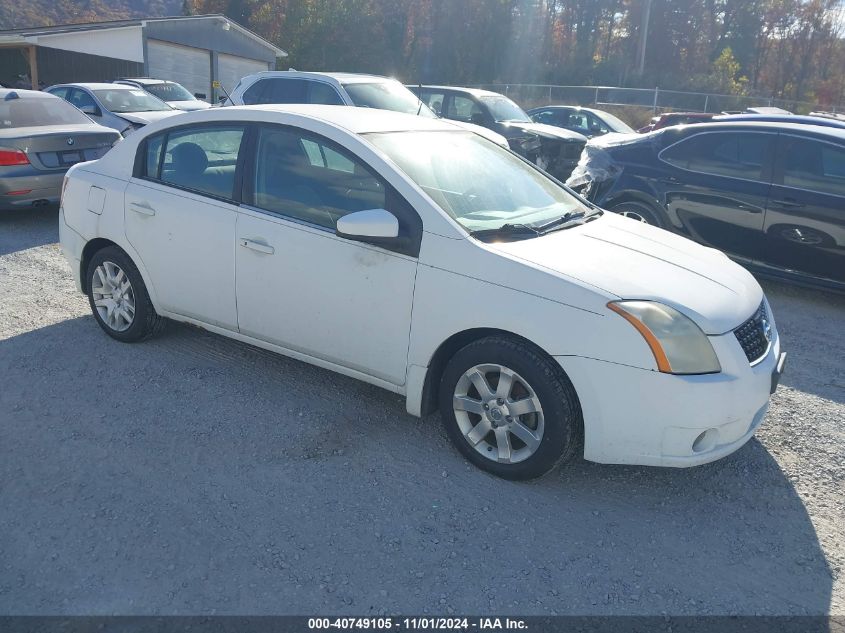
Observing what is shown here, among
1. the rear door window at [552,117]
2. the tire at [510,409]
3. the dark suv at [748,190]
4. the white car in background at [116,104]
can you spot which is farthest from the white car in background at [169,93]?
the tire at [510,409]

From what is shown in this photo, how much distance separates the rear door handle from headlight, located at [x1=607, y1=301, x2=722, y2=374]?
3022 mm

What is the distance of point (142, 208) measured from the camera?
190 inches

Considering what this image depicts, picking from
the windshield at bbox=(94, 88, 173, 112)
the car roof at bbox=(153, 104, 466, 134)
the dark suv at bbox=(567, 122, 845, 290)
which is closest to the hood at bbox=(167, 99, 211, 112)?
the windshield at bbox=(94, 88, 173, 112)

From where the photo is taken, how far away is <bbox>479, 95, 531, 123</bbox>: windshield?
13070 millimetres

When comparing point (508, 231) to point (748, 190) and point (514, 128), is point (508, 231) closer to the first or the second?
point (748, 190)

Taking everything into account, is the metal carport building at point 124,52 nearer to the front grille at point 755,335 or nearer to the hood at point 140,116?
the hood at point 140,116

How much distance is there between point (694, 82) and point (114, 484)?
42856 millimetres

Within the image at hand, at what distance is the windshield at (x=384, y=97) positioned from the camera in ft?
34.9

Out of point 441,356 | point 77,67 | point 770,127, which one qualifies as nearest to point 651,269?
point 441,356

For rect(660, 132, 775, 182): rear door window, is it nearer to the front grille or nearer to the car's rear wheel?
the car's rear wheel

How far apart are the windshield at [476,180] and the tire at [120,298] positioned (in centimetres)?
204

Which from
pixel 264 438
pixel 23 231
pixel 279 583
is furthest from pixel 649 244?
pixel 23 231

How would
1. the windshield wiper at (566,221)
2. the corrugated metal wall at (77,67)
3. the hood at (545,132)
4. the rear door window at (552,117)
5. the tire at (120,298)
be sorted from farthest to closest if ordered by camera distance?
the corrugated metal wall at (77,67) < the rear door window at (552,117) < the hood at (545,132) < the tire at (120,298) < the windshield wiper at (566,221)

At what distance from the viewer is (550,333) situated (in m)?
3.37
